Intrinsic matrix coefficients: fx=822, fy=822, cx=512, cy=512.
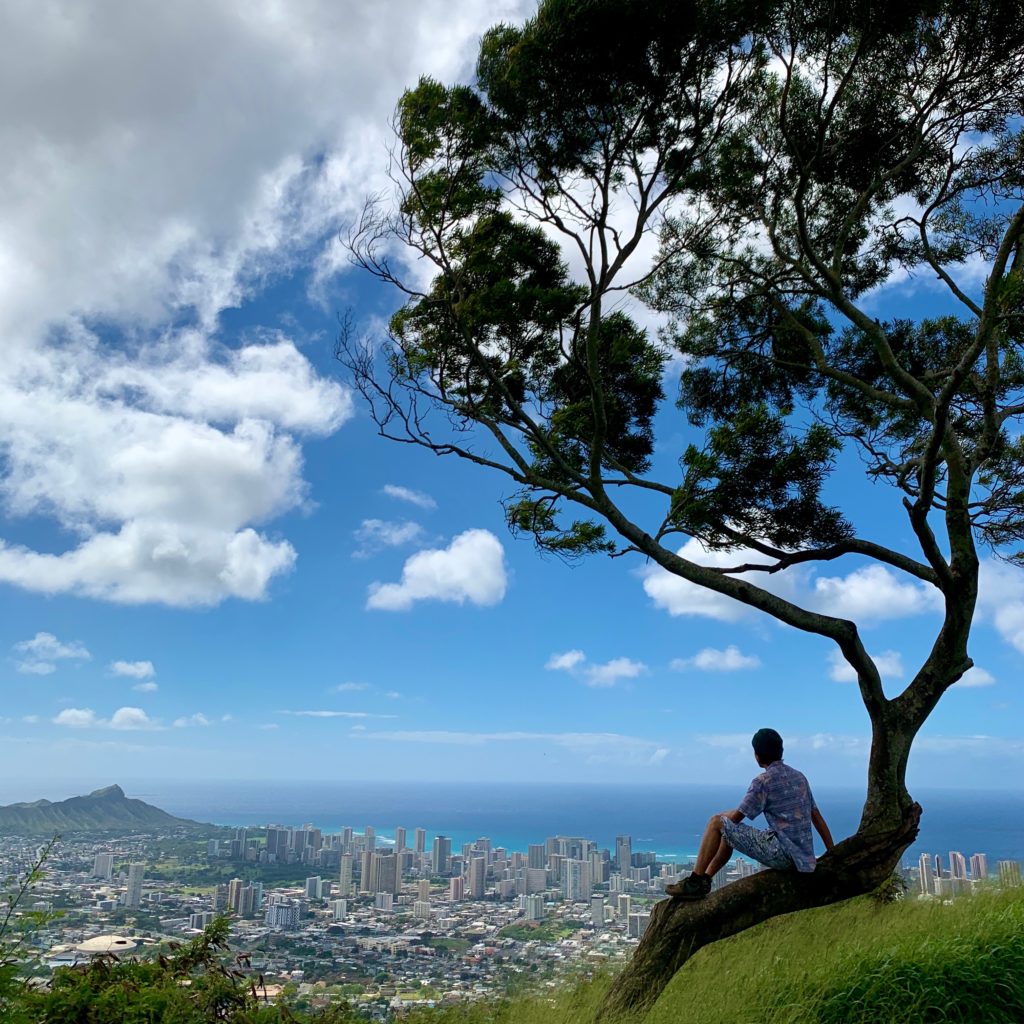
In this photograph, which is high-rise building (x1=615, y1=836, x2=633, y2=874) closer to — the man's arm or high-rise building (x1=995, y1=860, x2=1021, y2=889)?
high-rise building (x1=995, y1=860, x2=1021, y2=889)

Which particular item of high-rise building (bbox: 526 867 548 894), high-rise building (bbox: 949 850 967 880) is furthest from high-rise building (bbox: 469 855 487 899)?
high-rise building (bbox: 949 850 967 880)

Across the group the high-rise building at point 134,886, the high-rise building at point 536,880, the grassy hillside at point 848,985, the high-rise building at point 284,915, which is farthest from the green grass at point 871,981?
the high-rise building at point 134,886

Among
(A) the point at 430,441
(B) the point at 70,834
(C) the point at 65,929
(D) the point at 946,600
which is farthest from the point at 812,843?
→ (B) the point at 70,834

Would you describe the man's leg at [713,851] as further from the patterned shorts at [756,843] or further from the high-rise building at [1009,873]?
the high-rise building at [1009,873]

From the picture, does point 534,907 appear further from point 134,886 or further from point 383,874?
point 134,886

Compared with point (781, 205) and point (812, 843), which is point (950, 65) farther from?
point (812, 843)

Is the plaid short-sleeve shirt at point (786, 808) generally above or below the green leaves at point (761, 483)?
below
